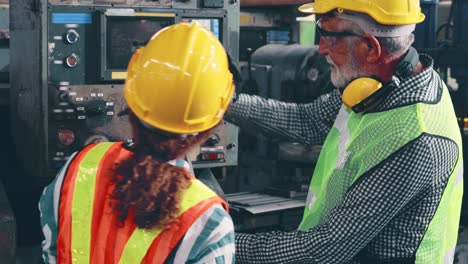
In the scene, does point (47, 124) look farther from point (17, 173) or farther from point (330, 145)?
point (330, 145)

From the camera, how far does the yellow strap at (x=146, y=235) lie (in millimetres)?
1797

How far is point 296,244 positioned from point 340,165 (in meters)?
0.27

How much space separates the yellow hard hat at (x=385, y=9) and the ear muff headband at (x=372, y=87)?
0.12 meters

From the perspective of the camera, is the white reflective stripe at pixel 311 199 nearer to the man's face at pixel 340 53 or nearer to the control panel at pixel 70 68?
the man's face at pixel 340 53

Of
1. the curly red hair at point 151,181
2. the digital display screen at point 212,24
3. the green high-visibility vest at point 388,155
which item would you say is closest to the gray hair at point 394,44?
the green high-visibility vest at point 388,155

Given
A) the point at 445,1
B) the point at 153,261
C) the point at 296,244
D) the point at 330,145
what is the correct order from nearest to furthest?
the point at 153,261 < the point at 296,244 < the point at 330,145 < the point at 445,1

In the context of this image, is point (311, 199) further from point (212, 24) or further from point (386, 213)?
point (212, 24)

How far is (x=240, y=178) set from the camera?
4.95 metres

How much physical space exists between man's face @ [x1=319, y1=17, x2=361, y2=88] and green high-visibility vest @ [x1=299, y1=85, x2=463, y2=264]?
120mm

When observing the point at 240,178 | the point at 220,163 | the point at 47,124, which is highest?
the point at 47,124

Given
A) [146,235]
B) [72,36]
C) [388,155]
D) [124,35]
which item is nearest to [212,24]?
[124,35]

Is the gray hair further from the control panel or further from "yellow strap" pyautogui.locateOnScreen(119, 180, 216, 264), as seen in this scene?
the control panel

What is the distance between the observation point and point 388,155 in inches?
92.9

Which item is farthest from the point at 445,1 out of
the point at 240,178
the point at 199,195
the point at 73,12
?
the point at 199,195
